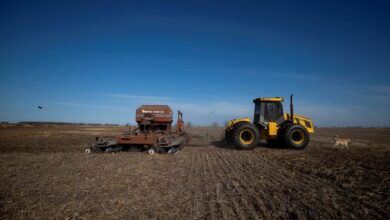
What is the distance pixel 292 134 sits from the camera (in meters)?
14.4

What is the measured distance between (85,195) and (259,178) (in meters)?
4.70

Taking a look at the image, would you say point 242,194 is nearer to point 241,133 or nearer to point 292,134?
point 241,133

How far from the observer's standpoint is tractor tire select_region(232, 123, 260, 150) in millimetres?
14023

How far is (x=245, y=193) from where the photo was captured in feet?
19.8

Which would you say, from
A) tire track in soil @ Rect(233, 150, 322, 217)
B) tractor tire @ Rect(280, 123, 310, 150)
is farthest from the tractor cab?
tire track in soil @ Rect(233, 150, 322, 217)

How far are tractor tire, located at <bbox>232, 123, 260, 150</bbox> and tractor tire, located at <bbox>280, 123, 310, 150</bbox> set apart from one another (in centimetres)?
141

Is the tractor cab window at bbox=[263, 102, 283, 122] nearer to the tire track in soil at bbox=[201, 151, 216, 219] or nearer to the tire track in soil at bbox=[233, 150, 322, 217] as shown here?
the tire track in soil at bbox=[233, 150, 322, 217]

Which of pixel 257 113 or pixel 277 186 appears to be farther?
pixel 257 113

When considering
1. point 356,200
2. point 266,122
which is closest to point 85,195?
point 356,200

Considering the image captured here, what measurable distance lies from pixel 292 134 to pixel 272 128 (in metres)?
1.16

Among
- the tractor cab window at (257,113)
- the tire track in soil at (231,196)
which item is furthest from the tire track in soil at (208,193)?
the tractor cab window at (257,113)

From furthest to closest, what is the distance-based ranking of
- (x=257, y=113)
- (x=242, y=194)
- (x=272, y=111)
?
(x=257, y=113), (x=272, y=111), (x=242, y=194)

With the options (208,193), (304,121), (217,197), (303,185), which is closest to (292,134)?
(304,121)

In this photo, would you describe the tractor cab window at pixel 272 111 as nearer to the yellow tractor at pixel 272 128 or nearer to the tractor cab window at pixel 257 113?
the yellow tractor at pixel 272 128
